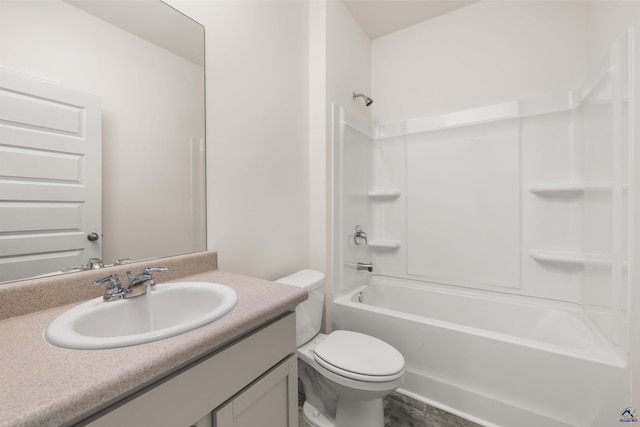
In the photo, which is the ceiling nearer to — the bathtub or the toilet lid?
the bathtub

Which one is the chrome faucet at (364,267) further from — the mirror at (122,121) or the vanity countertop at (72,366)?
the vanity countertop at (72,366)

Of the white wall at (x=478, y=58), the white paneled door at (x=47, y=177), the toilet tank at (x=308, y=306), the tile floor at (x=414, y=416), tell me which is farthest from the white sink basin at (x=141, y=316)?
the white wall at (x=478, y=58)

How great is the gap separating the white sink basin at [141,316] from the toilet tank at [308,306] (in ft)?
1.95

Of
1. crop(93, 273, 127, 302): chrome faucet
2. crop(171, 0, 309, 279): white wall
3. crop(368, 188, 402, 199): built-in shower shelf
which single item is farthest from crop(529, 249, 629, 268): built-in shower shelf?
crop(93, 273, 127, 302): chrome faucet

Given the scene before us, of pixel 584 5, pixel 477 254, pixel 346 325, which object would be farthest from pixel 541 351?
pixel 584 5

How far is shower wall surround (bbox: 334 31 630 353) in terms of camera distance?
1.33 m

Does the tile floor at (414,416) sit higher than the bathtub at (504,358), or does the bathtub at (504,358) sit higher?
the bathtub at (504,358)

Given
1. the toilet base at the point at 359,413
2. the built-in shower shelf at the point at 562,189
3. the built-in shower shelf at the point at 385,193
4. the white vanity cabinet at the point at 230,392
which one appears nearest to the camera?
the white vanity cabinet at the point at 230,392

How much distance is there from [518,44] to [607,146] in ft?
3.43

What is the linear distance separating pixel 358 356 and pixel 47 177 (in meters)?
1.38

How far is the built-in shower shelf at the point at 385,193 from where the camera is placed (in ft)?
7.42

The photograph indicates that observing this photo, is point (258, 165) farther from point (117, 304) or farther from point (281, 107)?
point (117, 304)

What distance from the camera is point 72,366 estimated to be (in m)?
0.48

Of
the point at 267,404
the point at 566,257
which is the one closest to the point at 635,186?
the point at 566,257
